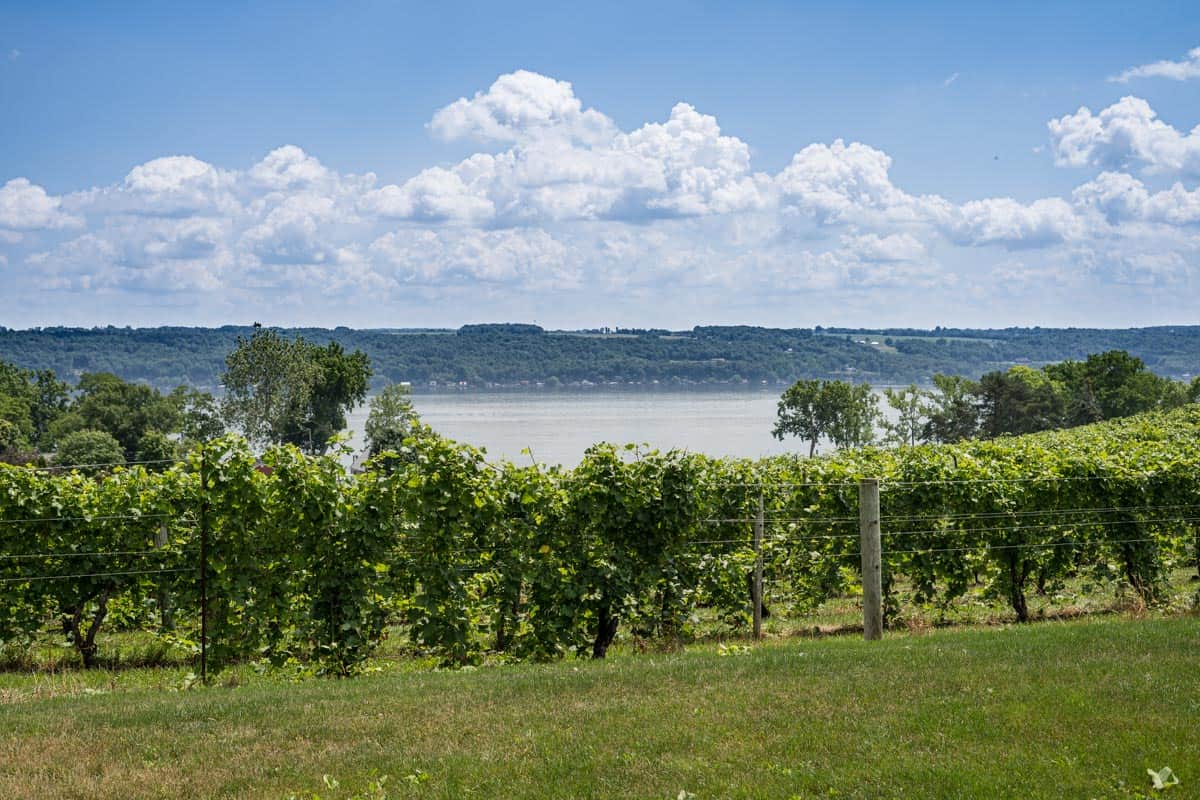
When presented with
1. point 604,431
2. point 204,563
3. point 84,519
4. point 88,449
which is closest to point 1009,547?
point 204,563

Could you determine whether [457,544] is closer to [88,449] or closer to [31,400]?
[88,449]

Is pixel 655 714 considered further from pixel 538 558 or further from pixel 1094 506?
pixel 1094 506

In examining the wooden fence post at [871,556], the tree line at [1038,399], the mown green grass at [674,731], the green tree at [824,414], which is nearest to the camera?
the mown green grass at [674,731]

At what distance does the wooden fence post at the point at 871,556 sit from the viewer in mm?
10602

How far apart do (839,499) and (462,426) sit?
14541 centimetres

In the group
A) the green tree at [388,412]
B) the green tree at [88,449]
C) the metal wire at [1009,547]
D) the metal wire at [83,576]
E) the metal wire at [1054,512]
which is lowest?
the green tree at [88,449]

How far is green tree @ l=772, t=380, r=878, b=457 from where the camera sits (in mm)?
121375

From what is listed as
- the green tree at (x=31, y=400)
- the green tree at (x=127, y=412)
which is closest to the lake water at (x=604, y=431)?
the green tree at (x=127, y=412)

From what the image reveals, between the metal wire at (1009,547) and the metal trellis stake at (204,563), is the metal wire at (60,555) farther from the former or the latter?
the metal wire at (1009,547)

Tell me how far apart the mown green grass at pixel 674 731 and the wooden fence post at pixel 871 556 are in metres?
1.34

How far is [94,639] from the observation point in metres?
12.6

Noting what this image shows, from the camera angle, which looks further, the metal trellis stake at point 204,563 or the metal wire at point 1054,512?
the metal wire at point 1054,512

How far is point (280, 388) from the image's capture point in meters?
95.5

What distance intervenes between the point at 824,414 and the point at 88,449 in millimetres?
74402
